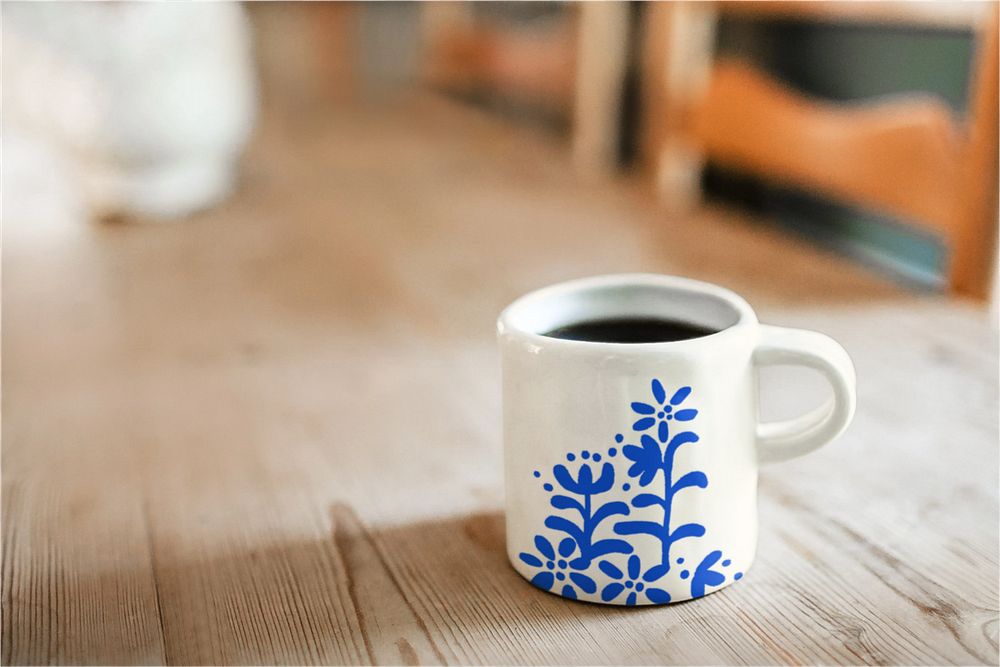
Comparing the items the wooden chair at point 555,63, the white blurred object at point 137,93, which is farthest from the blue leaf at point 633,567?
the wooden chair at point 555,63

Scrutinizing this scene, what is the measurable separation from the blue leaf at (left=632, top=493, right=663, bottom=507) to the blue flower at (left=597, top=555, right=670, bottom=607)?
0.09 ft

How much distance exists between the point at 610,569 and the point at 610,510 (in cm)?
3

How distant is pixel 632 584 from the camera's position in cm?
42

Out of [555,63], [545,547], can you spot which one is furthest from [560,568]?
[555,63]

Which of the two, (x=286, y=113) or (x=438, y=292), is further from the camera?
(x=286, y=113)

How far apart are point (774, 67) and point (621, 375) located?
106cm

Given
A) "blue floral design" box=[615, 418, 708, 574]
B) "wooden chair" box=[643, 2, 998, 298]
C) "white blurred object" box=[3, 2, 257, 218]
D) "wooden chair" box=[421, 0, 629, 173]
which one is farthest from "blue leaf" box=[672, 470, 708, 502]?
"wooden chair" box=[421, 0, 629, 173]

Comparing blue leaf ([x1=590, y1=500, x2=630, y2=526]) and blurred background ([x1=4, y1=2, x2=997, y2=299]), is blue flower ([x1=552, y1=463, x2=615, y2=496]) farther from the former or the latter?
blurred background ([x1=4, y1=2, x2=997, y2=299])

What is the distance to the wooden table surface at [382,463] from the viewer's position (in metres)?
0.42

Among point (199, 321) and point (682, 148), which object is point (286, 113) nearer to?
point (682, 148)

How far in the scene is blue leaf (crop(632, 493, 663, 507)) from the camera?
1.34 ft

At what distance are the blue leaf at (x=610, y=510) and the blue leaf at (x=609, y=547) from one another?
11 mm

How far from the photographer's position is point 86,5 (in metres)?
1.18

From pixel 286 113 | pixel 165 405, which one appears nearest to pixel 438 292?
pixel 165 405
